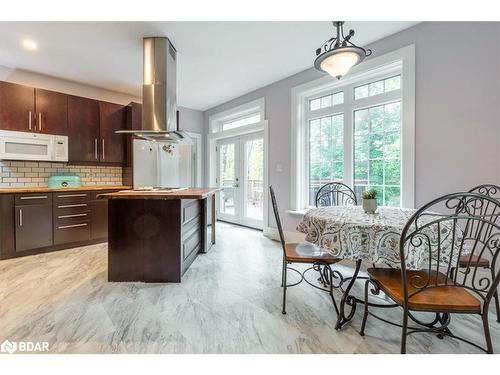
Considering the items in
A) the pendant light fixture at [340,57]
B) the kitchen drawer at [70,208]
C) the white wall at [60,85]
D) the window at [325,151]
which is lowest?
the kitchen drawer at [70,208]

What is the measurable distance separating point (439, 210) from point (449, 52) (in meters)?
1.46

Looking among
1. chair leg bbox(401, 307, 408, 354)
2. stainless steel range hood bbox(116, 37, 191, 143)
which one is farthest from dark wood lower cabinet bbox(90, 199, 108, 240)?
chair leg bbox(401, 307, 408, 354)

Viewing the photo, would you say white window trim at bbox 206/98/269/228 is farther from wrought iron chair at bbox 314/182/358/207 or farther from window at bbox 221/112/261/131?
wrought iron chair at bbox 314/182/358/207

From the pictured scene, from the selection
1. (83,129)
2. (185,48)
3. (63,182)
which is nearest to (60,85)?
(83,129)

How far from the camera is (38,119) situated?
10.9ft

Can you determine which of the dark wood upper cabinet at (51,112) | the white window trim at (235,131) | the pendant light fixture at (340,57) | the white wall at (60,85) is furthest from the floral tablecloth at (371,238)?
the white wall at (60,85)

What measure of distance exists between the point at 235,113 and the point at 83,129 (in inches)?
103

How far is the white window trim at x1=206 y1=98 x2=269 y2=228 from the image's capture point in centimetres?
410

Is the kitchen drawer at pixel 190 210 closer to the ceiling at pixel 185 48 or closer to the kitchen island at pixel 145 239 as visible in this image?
the kitchen island at pixel 145 239

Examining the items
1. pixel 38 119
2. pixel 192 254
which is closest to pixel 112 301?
pixel 192 254

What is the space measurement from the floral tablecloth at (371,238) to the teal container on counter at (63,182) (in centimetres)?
385

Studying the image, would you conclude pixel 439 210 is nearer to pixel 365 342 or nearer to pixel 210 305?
pixel 365 342

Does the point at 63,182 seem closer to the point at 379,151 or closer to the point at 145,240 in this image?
the point at 145,240

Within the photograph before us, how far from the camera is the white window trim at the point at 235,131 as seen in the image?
13.5 ft
